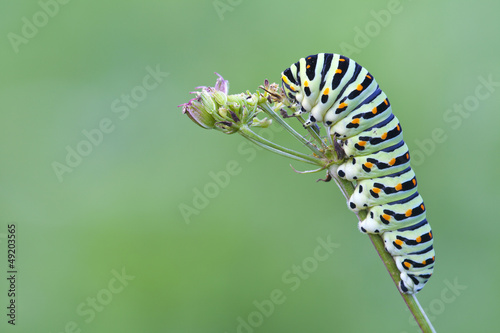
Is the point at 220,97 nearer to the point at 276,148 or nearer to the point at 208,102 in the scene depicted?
the point at 208,102

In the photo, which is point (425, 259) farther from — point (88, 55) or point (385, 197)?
point (88, 55)

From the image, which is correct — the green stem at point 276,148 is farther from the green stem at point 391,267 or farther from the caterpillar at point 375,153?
the caterpillar at point 375,153

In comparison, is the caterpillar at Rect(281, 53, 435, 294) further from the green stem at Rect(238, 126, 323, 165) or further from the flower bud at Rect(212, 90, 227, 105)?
the flower bud at Rect(212, 90, 227, 105)

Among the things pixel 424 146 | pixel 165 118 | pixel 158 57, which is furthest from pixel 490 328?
pixel 158 57

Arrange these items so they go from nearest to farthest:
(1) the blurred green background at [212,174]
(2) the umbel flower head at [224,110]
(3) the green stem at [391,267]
A: (3) the green stem at [391,267] → (2) the umbel flower head at [224,110] → (1) the blurred green background at [212,174]

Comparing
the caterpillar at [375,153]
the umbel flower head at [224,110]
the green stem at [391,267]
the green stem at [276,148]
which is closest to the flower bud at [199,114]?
the umbel flower head at [224,110]

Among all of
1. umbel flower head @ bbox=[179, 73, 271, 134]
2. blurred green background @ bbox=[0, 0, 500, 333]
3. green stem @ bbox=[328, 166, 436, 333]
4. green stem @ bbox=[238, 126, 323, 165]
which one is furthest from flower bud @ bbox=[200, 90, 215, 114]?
blurred green background @ bbox=[0, 0, 500, 333]

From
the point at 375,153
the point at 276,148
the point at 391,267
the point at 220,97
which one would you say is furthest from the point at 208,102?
the point at 391,267
